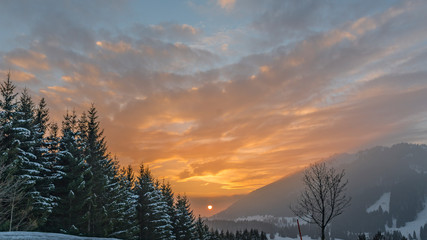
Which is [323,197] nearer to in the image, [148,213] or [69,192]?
[69,192]

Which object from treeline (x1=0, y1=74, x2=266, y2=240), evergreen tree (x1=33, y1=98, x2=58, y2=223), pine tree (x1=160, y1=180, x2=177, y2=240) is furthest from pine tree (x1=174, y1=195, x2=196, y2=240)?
evergreen tree (x1=33, y1=98, x2=58, y2=223)

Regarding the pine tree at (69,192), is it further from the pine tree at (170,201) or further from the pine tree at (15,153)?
the pine tree at (170,201)

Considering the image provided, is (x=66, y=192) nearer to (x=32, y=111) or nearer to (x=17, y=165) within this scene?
(x=17, y=165)

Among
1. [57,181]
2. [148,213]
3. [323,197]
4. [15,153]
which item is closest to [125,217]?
[148,213]

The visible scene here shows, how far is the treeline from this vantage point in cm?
2286

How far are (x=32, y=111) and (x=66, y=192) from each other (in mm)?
9219

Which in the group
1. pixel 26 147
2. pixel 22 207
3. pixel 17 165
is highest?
pixel 26 147

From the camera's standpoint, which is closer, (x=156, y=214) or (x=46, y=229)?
(x=46, y=229)

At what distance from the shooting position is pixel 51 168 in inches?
1125

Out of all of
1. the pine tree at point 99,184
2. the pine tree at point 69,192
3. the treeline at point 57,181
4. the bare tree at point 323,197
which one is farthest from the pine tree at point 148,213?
the bare tree at point 323,197

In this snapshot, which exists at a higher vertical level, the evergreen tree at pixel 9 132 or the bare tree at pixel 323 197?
the evergreen tree at pixel 9 132

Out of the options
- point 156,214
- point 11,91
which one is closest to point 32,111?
point 11,91

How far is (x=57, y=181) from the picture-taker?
28.1 metres

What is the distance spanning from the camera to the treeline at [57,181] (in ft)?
75.0
